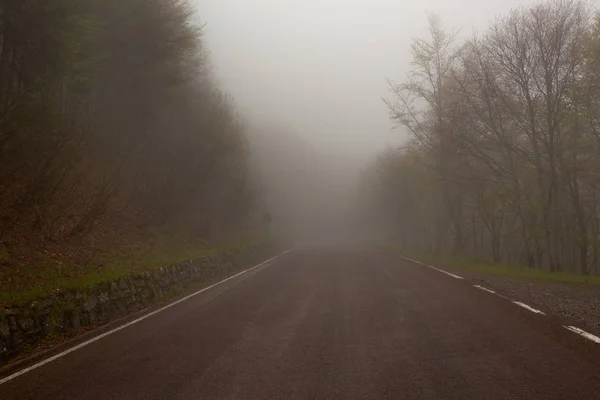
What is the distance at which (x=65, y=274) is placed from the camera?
1008 centimetres

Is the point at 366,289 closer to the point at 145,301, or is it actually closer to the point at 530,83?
the point at 145,301

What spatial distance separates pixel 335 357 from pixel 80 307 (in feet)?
17.4

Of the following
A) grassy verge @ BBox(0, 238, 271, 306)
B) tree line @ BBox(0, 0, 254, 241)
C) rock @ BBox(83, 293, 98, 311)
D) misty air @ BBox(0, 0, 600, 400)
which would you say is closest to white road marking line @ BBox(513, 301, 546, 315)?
misty air @ BBox(0, 0, 600, 400)

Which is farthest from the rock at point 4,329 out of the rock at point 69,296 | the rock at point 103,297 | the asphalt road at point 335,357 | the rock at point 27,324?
the rock at point 103,297

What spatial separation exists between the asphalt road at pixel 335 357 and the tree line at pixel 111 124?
16.7ft

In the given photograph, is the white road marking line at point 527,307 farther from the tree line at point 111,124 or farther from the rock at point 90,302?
the tree line at point 111,124

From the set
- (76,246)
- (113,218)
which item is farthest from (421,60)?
(76,246)

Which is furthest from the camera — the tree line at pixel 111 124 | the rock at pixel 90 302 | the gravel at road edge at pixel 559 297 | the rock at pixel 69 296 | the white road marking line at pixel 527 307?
the tree line at pixel 111 124

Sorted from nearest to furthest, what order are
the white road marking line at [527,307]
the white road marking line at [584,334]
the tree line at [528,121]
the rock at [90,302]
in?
the white road marking line at [584,334]
the white road marking line at [527,307]
the rock at [90,302]
the tree line at [528,121]

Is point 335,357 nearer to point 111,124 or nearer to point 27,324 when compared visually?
point 27,324

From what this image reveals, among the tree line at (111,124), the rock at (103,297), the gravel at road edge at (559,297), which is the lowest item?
the gravel at road edge at (559,297)

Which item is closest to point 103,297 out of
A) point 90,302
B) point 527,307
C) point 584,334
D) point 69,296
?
point 90,302

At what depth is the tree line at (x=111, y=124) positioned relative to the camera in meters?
10.9

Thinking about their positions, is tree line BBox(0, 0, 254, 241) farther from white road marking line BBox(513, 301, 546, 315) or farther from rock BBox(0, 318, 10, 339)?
white road marking line BBox(513, 301, 546, 315)
